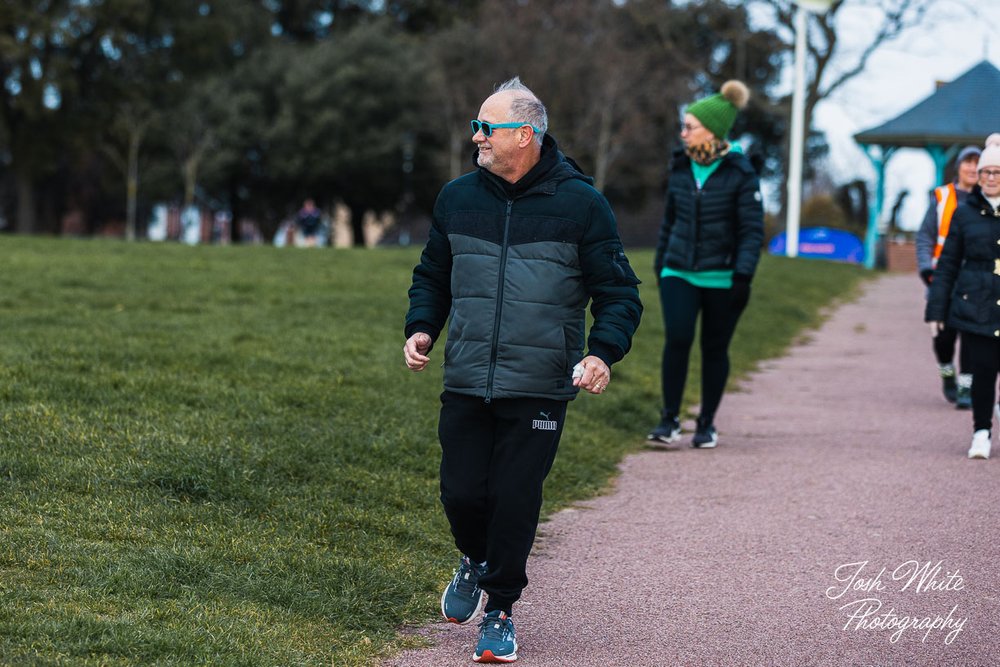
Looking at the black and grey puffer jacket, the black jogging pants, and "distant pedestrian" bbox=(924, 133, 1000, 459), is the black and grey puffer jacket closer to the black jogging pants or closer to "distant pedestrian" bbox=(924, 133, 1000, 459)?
the black jogging pants

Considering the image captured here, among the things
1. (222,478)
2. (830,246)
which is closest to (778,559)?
(222,478)

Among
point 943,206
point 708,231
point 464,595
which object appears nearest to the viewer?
point 464,595

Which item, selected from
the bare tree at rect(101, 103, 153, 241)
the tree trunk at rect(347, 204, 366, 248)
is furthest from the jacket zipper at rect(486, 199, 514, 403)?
the tree trunk at rect(347, 204, 366, 248)

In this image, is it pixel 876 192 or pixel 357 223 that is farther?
pixel 357 223

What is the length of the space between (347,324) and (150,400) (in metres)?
4.69

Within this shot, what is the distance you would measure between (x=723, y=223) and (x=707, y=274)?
0.33 metres

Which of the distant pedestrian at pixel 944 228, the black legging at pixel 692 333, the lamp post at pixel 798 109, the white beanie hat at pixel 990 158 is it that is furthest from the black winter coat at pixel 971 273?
the lamp post at pixel 798 109

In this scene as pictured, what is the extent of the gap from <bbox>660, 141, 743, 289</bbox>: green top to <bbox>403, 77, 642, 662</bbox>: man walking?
12.8 ft

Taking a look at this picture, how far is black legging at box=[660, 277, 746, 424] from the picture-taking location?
8555mm

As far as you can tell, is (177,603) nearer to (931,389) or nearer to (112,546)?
(112,546)

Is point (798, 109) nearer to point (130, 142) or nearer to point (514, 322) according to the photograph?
point (514, 322)

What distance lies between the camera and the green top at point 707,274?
852cm

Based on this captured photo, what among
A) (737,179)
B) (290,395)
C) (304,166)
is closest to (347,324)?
(290,395)

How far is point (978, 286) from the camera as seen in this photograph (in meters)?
8.04
